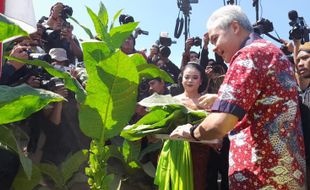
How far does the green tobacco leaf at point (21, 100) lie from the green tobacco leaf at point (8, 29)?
229 mm

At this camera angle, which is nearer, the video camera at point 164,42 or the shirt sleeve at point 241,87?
the shirt sleeve at point 241,87

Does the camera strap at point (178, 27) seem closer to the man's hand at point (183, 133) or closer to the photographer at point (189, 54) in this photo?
the photographer at point (189, 54)

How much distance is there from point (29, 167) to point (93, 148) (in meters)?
0.33

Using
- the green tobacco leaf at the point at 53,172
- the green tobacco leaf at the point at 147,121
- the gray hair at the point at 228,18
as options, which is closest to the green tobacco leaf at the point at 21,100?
the green tobacco leaf at the point at 147,121

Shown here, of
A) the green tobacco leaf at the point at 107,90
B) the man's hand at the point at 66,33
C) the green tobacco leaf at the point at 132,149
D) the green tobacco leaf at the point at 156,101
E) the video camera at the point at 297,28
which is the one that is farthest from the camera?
the man's hand at the point at 66,33

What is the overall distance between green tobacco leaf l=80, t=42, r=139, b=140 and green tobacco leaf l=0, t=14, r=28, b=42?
0.35 metres

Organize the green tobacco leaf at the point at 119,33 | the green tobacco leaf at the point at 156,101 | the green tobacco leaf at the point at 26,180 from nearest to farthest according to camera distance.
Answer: the green tobacco leaf at the point at 119,33 → the green tobacco leaf at the point at 156,101 → the green tobacco leaf at the point at 26,180

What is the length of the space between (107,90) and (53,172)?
1.02m

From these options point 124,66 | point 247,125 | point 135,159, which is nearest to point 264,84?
point 247,125

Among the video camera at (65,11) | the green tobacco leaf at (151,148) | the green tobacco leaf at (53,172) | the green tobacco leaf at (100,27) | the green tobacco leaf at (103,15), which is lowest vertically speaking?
the green tobacco leaf at (53,172)

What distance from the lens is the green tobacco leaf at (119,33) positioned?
188 cm

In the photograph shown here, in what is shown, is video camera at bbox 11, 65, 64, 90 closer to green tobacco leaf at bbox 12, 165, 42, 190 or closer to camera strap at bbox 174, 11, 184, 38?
green tobacco leaf at bbox 12, 165, 42, 190

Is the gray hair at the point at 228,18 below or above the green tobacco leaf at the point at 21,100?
above

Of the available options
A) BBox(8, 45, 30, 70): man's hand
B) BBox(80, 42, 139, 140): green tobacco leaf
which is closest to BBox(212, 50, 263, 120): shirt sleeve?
BBox(80, 42, 139, 140): green tobacco leaf
